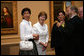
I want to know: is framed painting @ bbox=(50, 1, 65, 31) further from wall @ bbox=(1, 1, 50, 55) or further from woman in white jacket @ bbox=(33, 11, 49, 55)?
woman in white jacket @ bbox=(33, 11, 49, 55)

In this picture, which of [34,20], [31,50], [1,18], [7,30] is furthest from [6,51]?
[31,50]

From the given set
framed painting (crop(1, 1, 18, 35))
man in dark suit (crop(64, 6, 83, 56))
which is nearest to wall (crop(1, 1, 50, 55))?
framed painting (crop(1, 1, 18, 35))

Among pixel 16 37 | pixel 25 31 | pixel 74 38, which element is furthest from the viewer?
pixel 16 37

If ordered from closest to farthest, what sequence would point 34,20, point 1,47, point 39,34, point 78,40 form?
point 78,40 → point 39,34 → point 1,47 → point 34,20

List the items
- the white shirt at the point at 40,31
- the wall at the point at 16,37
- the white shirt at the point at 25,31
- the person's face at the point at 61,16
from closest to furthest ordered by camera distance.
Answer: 1. the white shirt at the point at 25,31
2. the white shirt at the point at 40,31
3. the person's face at the point at 61,16
4. the wall at the point at 16,37

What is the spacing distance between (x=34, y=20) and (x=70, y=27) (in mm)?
5369

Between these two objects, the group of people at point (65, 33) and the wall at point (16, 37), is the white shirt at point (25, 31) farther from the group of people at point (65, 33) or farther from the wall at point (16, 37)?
the wall at point (16, 37)

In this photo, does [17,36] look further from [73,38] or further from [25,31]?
[73,38]

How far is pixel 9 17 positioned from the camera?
8.22 metres

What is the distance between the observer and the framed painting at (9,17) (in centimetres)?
806

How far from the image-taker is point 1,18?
8.02m

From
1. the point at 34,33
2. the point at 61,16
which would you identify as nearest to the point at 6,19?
the point at 34,33

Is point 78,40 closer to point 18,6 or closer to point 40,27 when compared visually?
point 40,27

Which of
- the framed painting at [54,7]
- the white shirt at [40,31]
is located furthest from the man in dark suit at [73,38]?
the framed painting at [54,7]
